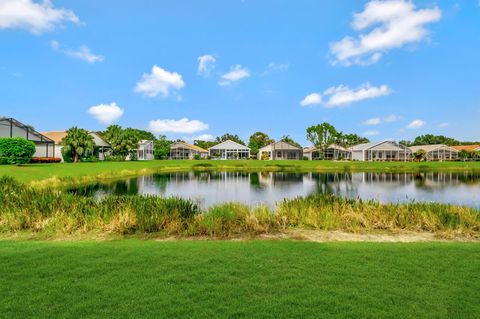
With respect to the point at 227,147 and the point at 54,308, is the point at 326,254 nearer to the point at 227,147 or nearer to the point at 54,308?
the point at 54,308

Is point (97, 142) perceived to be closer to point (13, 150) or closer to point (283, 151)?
point (13, 150)

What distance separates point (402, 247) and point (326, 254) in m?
1.89

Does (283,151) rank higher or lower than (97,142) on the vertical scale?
lower

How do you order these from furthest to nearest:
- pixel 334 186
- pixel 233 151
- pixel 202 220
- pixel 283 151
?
1. pixel 233 151
2. pixel 283 151
3. pixel 334 186
4. pixel 202 220

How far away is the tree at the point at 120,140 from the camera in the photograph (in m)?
58.5

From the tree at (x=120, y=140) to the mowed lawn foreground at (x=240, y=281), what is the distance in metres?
54.9

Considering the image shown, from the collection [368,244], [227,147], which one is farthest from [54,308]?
[227,147]

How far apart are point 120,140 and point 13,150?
1012 inches

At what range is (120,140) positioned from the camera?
58562 millimetres

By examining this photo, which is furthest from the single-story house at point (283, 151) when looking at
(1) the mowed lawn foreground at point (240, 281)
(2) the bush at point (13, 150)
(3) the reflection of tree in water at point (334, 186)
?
(1) the mowed lawn foreground at point (240, 281)

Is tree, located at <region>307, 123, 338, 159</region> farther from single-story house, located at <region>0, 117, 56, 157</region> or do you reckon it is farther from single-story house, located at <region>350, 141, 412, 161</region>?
single-story house, located at <region>0, 117, 56, 157</region>

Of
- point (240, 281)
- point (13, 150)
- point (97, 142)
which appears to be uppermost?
point (97, 142)

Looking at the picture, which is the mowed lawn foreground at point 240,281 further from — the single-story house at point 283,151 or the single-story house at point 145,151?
the single-story house at point 283,151

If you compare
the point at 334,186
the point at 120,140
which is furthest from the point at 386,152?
the point at 120,140
